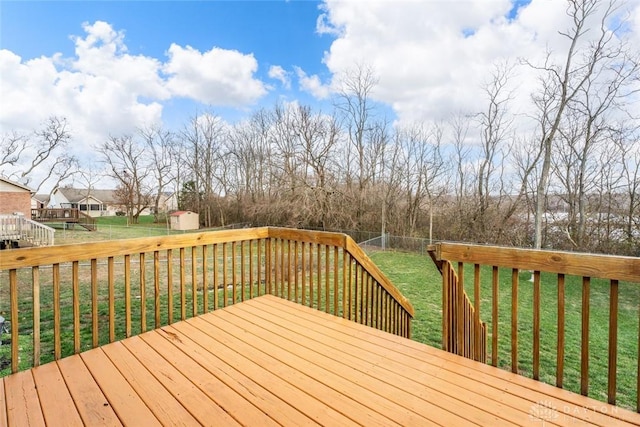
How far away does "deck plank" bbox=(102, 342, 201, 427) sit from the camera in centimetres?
138

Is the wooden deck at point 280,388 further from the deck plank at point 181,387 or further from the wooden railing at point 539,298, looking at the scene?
the wooden railing at point 539,298

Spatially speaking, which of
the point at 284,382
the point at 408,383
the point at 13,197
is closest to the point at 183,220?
the point at 13,197

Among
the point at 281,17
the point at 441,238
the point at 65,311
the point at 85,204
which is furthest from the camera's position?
the point at 85,204

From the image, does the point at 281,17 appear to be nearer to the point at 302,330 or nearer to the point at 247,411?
the point at 302,330

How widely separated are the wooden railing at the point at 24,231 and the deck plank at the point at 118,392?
11.8 metres

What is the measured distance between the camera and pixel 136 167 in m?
24.8

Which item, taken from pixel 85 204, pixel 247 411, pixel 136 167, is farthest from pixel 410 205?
pixel 85 204

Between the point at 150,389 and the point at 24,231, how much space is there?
1360 cm

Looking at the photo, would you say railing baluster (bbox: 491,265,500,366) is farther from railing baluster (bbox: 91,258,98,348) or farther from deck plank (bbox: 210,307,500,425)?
railing baluster (bbox: 91,258,98,348)

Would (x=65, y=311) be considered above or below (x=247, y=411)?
below

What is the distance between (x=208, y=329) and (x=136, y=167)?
27.1 m

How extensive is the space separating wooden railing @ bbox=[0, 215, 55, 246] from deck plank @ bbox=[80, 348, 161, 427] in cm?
1182

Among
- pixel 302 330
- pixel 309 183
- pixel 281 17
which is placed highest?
pixel 281 17

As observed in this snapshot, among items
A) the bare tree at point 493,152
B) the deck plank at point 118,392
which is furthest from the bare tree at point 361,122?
→ the deck plank at point 118,392
